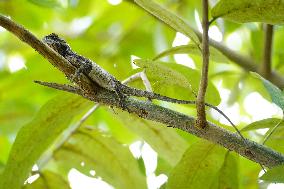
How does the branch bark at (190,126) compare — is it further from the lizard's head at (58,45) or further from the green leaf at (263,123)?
the lizard's head at (58,45)

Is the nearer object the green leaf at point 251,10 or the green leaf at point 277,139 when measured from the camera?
the green leaf at point 251,10

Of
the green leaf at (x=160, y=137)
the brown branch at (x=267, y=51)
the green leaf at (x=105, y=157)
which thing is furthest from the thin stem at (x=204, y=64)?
the brown branch at (x=267, y=51)

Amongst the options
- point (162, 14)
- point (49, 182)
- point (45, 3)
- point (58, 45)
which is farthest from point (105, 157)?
point (162, 14)

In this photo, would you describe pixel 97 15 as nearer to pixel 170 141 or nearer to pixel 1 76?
pixel 1 76

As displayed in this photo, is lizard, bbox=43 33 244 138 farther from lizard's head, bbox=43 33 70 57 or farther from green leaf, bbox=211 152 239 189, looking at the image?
green leaf, bbox=211 152 239 189

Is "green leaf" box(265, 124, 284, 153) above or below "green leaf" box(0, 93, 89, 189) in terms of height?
below

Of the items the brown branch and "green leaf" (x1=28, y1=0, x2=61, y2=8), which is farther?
the brown branch

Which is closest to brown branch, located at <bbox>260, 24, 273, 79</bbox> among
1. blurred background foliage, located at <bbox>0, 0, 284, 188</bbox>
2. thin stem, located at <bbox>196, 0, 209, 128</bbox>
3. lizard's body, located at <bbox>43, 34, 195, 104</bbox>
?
blurred background foliage, located at <bbox>0, 0, 284, 188</bbox>
